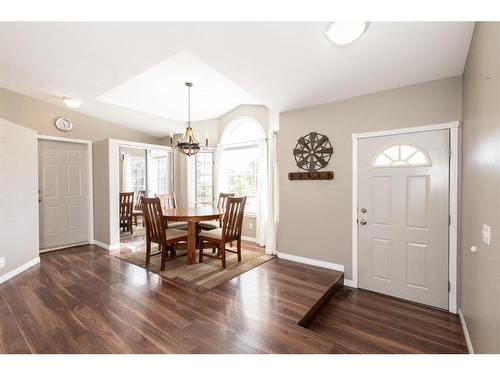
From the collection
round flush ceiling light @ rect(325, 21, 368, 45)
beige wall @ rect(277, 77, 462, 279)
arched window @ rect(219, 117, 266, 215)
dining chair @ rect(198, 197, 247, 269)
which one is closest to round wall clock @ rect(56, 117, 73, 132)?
arched window @ rect(219, 117, 266, 215)

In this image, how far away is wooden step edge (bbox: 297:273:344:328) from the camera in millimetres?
2129

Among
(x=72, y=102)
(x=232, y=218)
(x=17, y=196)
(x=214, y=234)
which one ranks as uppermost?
(x=72, y=102)

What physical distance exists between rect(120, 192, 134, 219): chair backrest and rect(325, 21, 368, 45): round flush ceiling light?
4.73 meters

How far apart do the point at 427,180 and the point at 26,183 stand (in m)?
5.06

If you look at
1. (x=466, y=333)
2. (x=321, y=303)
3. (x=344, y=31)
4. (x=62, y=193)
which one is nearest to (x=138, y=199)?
(x=62, y=193)

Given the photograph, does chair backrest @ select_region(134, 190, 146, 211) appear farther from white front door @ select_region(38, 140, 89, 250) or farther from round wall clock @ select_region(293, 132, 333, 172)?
round wall clock @ select_region(293, 132, 333, 172)

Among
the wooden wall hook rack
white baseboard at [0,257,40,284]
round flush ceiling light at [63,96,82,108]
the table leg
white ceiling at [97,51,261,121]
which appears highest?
white ceiling at [97,51,261,121]

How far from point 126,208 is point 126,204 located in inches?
3.7

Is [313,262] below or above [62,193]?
below

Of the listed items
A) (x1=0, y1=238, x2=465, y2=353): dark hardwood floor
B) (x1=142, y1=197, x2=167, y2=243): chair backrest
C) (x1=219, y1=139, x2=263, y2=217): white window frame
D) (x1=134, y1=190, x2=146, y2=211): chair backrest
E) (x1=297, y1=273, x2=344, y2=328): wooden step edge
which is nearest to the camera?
(x1=0, y1=238, x2=465, y2=353): dark hardwood floor

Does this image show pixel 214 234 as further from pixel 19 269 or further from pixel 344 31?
pixel 344 31

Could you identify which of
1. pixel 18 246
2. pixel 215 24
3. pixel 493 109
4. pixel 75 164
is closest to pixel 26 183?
pixel 18 246

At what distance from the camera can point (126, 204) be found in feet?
16.8

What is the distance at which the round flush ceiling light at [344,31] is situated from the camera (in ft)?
6.15
